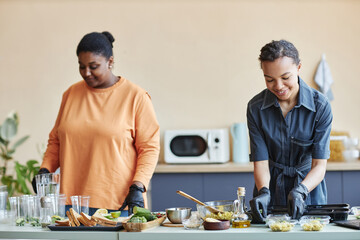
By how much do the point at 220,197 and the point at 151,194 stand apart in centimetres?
55

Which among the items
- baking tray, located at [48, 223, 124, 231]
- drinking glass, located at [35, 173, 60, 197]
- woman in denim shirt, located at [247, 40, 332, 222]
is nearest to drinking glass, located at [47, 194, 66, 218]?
drinking glass, located at [35, 173, 60, 197]

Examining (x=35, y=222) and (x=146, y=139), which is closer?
(x=35, y=222)

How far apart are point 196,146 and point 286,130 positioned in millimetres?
1872

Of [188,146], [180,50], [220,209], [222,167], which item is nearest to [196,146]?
[188,146]

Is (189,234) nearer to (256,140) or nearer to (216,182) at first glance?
(256,140)

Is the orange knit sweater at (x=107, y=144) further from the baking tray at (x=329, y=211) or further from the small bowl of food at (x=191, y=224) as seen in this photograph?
the baking tray at (x=329, y=211)

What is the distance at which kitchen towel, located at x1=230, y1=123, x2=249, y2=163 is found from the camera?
396 cm

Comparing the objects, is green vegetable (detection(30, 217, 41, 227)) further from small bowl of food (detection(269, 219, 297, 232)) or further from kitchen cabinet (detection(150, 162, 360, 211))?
kitchen cabinet (detection(150, 162, 360, 211))

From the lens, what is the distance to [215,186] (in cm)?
371

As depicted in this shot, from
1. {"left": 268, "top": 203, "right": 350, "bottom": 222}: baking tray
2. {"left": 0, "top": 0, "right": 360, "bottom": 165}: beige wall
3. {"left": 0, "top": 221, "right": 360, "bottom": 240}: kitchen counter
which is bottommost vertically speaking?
{"left": 0, "top": 221, "right": 360, "bottom": 240}: kitchen counter

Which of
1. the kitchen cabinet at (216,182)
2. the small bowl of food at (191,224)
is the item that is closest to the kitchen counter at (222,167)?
the kitchen cabinet at (216,182)

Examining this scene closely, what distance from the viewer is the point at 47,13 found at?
14.2 feet

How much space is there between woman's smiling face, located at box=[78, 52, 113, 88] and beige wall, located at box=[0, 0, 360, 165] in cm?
191

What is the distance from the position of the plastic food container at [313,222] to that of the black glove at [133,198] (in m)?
0.73
